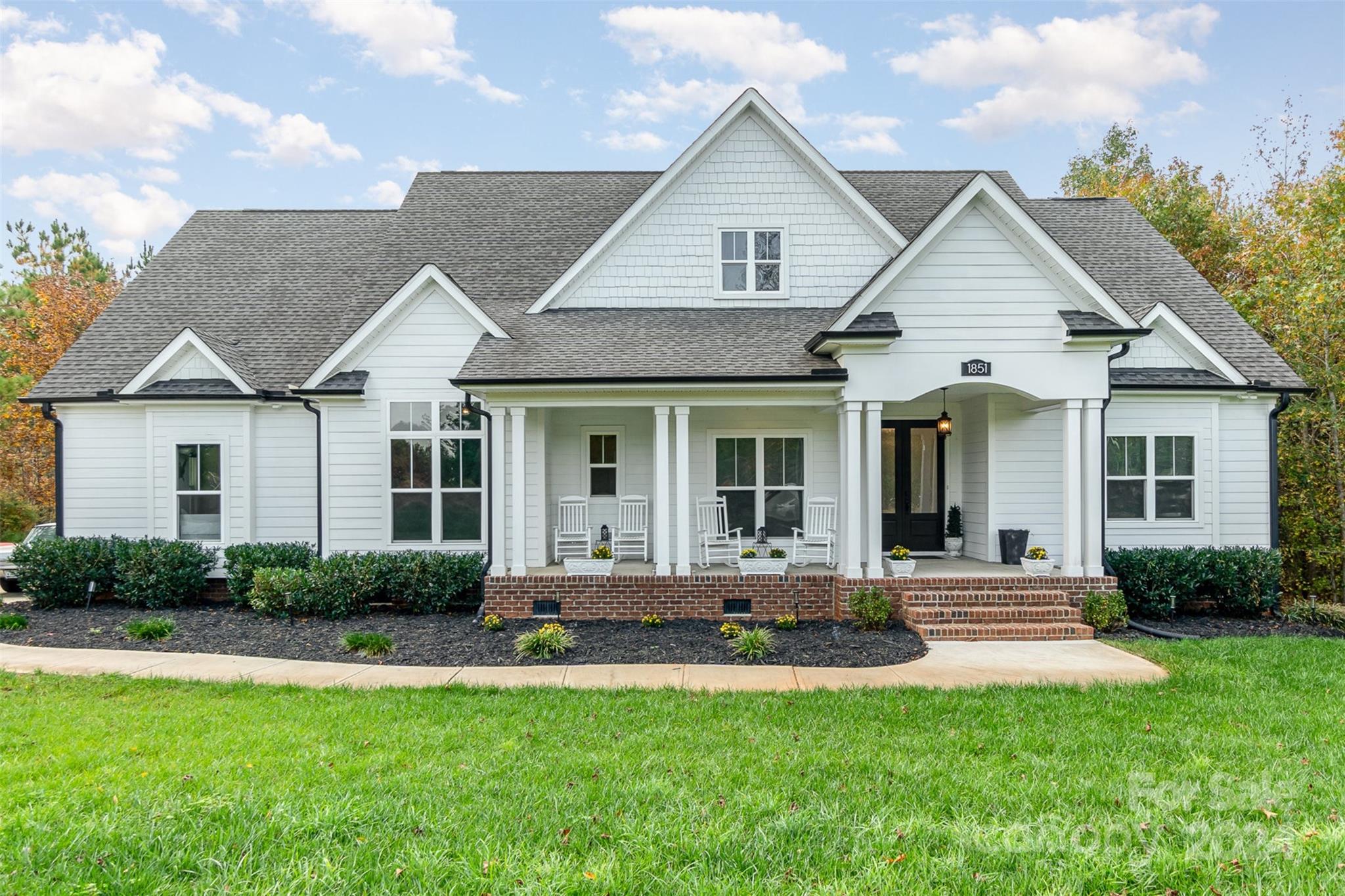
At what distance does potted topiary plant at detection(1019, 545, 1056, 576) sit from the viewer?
34.9ft

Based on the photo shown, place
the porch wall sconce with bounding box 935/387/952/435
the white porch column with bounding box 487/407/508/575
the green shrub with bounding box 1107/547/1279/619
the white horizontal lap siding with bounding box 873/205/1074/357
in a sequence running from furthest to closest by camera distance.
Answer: the porch wall sconce with bounding box 935/387/952/435 < the white porch column with bounding box 487/407/508/575 < the green shrub with bounding box 1107/547/1279/619 < the white horizontal lap siding with bounding box 873/205/1074/357

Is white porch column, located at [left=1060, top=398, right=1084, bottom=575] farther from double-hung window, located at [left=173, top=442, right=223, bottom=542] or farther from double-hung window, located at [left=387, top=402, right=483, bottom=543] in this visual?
double-hung window, located at [left=173, top=442, right=223, bottom=542]

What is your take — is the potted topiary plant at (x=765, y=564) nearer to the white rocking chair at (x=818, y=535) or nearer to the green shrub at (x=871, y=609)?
the white rocking chair at (x=818, y=535)

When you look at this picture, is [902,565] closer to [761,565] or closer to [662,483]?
[761,565]

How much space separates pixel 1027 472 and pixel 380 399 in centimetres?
1091

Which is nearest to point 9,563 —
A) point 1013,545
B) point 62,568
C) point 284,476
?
point 62,568

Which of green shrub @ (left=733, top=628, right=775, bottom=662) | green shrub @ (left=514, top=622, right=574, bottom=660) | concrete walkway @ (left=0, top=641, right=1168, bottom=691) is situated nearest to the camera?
concrete walkway @ (left=0, top=641, right=1168, bottom=691)

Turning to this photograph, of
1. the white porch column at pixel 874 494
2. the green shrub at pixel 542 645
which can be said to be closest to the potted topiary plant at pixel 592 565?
the green shrub at pixel 542 645

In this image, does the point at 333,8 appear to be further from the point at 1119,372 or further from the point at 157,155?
the point at 157,155

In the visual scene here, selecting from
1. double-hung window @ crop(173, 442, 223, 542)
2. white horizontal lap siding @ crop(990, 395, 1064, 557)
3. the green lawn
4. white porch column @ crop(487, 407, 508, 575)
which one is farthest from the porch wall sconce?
double-hung window @ crop(173, 442, 223, 542)

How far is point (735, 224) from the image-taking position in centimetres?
1251

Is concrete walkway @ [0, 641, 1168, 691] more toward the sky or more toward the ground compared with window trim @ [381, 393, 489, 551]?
more toward the ground

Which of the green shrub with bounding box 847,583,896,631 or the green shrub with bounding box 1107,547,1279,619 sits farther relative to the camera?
the green shrub with bounding box 1107,547,1279,619

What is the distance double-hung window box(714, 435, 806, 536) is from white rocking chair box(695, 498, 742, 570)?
0.22 m
